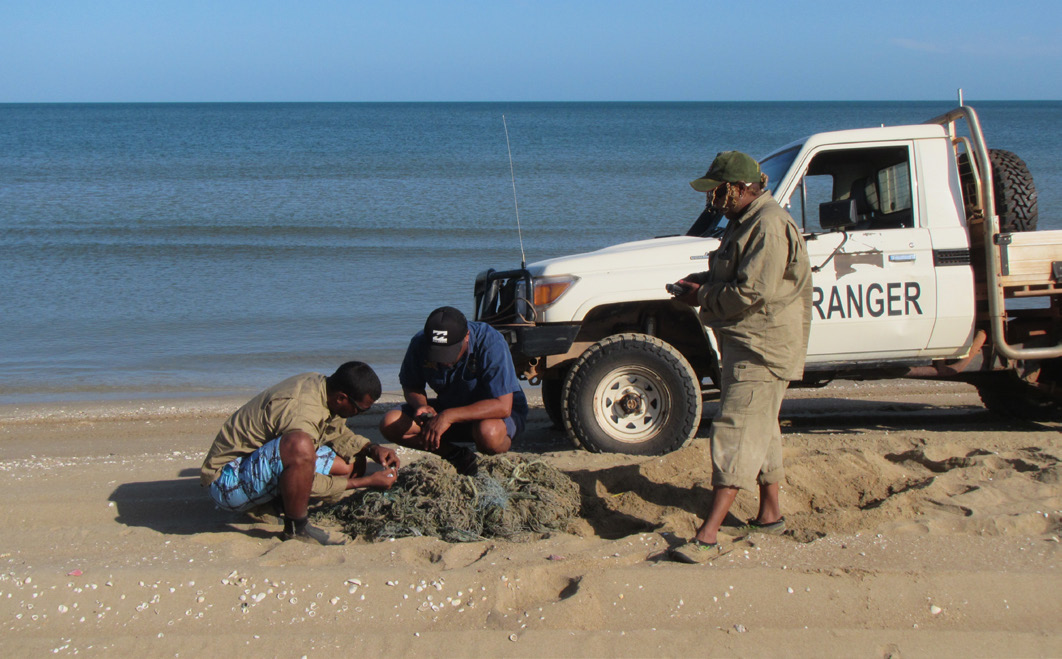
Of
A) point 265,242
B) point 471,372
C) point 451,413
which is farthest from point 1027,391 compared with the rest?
point 265,242

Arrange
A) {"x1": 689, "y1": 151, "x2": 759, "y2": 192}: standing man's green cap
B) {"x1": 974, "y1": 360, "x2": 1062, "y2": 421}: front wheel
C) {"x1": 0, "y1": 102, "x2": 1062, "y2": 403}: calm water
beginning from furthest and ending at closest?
{"x1": 0, "y1": 102, "x2": 1062, "y2": 403}: calm water
{"x1": 974, "y1": 360, "x2": 1062, "y2": 421}: front wheel
{"x1": 689, "y1": 151, "x2": 759, "y2": 192}: standing man's green cap

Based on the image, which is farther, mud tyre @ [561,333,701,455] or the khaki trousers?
mud tyre @ [561,333,701,455]

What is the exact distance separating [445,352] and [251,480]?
112 cm

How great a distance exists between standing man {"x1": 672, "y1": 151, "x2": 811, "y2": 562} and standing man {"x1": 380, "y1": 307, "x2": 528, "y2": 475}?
1.28 meters

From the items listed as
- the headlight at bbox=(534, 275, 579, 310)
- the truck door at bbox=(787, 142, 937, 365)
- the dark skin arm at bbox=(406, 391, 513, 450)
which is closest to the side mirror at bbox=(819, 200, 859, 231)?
the truck door at bbox=(787, 142, 937, 365)

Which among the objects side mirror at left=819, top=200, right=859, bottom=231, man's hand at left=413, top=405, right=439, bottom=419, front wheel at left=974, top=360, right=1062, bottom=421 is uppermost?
side mirror at left=819, top=200, right=859, bottom=231

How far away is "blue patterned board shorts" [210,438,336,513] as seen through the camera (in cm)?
419

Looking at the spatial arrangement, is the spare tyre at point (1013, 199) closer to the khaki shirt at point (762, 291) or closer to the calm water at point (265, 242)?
the khaki shirt at point (762, 291)

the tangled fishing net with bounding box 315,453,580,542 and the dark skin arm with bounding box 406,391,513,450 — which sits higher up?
the dark skin arm with bounding box 406,391,513,450

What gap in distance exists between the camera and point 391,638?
10.8ft

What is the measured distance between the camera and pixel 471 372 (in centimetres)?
484

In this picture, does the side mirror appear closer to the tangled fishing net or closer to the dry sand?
the dry sand

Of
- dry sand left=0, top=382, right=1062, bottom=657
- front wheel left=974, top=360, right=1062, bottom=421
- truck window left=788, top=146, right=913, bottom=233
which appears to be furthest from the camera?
front wheel left=974, top=360, right=1062, bottom=421

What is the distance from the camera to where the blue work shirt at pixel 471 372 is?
4781 millimetres
